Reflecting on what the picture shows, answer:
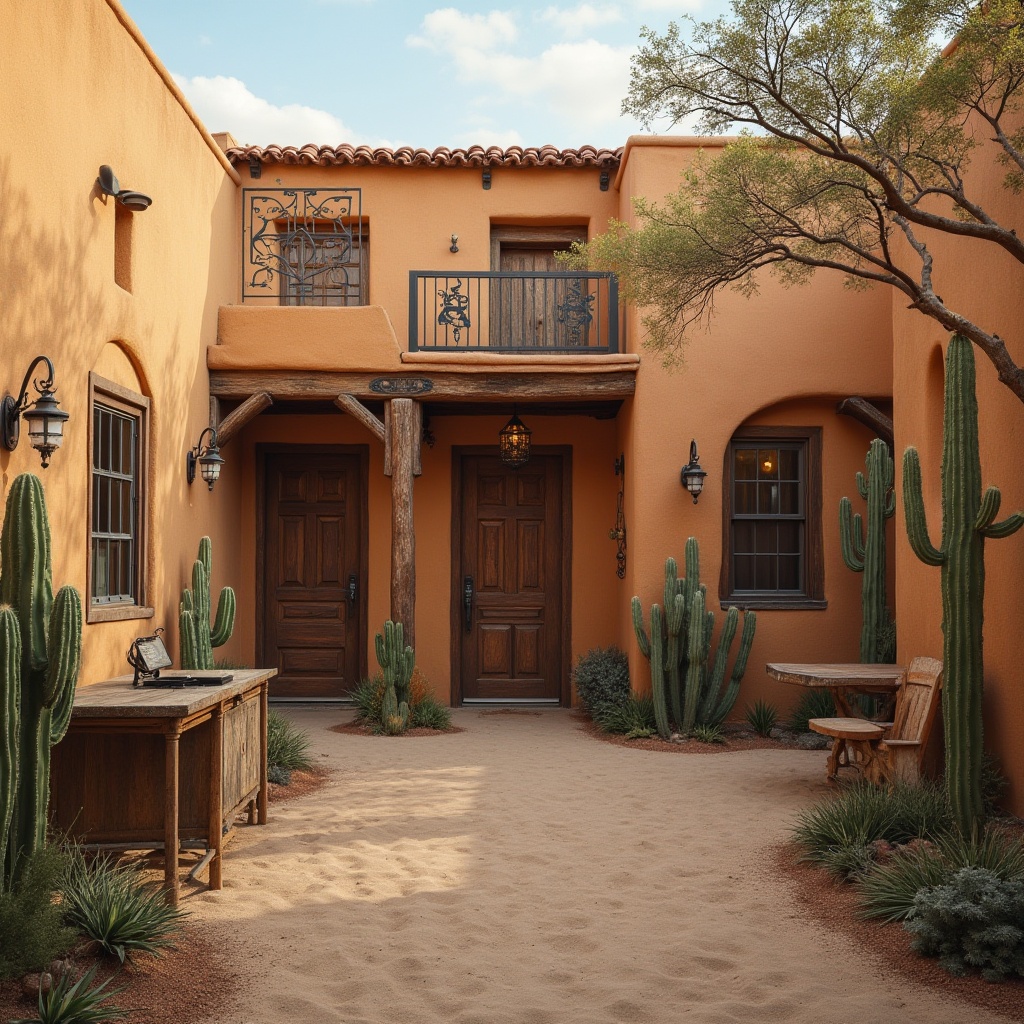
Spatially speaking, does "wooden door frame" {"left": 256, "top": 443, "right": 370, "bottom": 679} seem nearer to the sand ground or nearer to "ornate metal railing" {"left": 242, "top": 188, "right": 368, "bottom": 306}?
"ornate metal railing" {"left": 242, "top": 188, "right": 368, "bottom": 306}

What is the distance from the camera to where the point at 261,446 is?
37.6ft

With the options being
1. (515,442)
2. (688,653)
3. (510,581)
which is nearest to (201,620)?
(688,653)

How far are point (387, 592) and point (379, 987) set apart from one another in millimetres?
7669

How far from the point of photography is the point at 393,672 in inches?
378

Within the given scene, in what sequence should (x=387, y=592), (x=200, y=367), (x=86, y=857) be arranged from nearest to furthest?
(x=86, y=857) → (x=200, y=367) → (x=387, y=592)

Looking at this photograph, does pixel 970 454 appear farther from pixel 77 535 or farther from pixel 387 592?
pixel 387 592

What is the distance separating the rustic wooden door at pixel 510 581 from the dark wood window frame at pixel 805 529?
6.61 ft

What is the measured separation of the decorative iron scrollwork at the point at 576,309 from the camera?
34.4 ft

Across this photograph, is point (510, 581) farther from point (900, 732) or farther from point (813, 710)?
point (900, 732)

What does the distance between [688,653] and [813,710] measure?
1.33 metres

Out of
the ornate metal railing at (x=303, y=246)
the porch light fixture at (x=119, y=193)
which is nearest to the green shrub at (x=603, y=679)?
the ornate metal railing at (x=303, y=246)

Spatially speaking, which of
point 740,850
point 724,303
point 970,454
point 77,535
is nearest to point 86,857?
point 77,535

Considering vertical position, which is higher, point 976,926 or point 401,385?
point 401,385

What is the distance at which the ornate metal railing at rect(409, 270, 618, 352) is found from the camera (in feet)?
34.1
